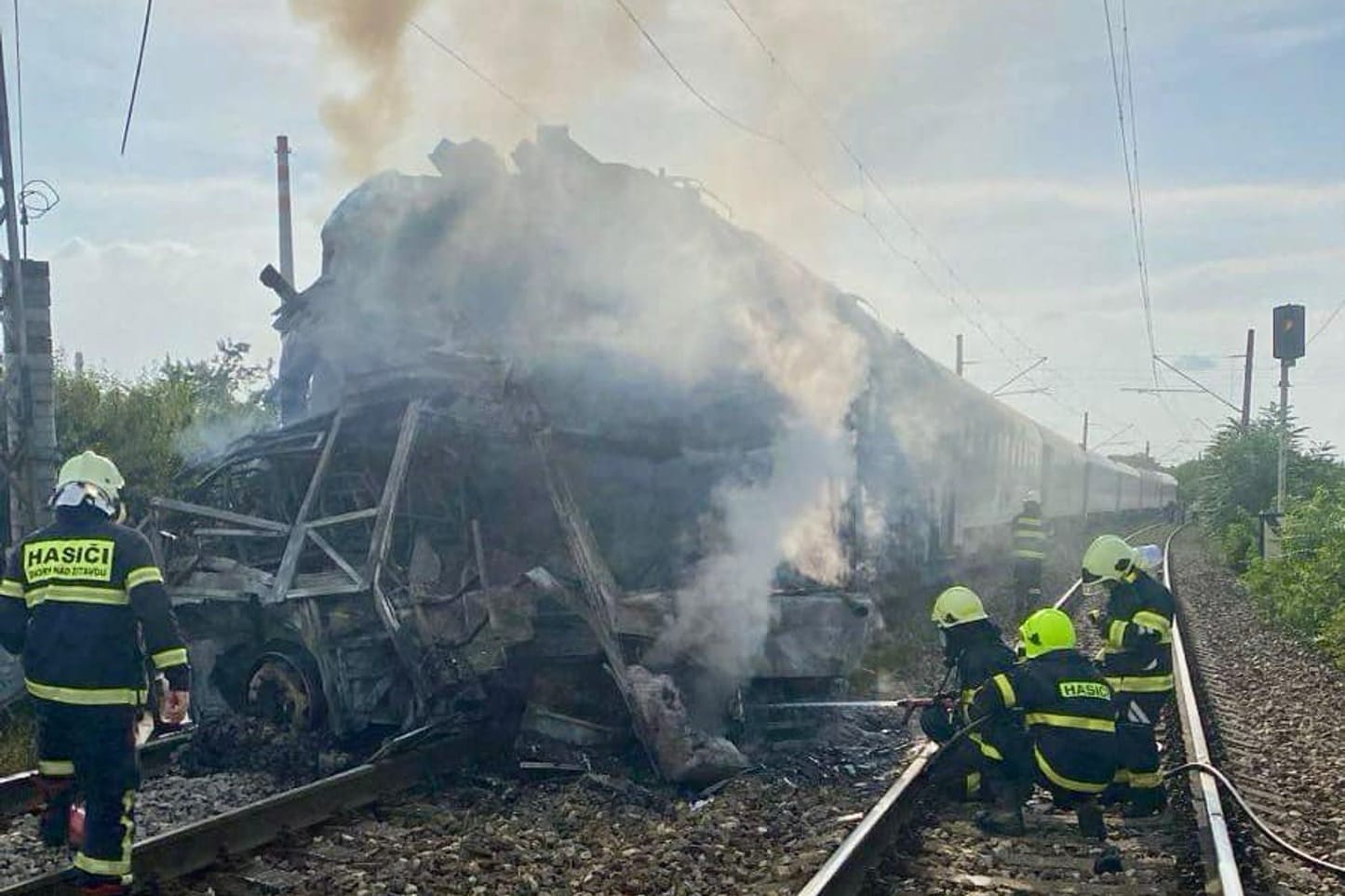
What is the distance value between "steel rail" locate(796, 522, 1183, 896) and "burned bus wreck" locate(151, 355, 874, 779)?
1229 millimetres

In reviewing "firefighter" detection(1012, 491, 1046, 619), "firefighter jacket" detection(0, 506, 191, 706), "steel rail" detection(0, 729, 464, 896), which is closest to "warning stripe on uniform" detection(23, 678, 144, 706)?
"firefighter jacket" detection(0, 506, 191, 706)

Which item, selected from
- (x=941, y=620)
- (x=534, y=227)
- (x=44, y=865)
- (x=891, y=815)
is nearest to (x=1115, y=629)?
(x=941, y=620)

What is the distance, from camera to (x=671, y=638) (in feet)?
25.6

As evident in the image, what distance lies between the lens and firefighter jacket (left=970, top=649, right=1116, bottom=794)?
Answer: 5.89 metres

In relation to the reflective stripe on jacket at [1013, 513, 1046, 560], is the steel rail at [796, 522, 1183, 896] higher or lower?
lower

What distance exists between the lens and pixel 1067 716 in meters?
5.95

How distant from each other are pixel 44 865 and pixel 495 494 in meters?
3.91

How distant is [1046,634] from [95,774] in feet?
14.4

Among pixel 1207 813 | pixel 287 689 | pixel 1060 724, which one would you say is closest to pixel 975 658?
pixel 1060 724

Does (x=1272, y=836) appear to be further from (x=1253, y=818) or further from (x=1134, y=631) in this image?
(x=1134, y=631)

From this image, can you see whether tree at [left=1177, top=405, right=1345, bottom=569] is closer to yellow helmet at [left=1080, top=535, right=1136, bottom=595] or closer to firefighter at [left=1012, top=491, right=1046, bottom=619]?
firefighter at [left=1012, top=491, right=1046, bottom=619]

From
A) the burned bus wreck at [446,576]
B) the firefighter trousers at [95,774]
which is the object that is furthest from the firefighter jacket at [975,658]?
the firefighter trousers at [95,774]

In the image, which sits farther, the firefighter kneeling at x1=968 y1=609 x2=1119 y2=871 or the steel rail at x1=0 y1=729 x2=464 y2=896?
the firefighter kneeling at x1=968 y1=609 x2=1119 y2=871

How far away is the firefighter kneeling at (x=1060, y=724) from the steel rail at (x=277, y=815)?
316cm
